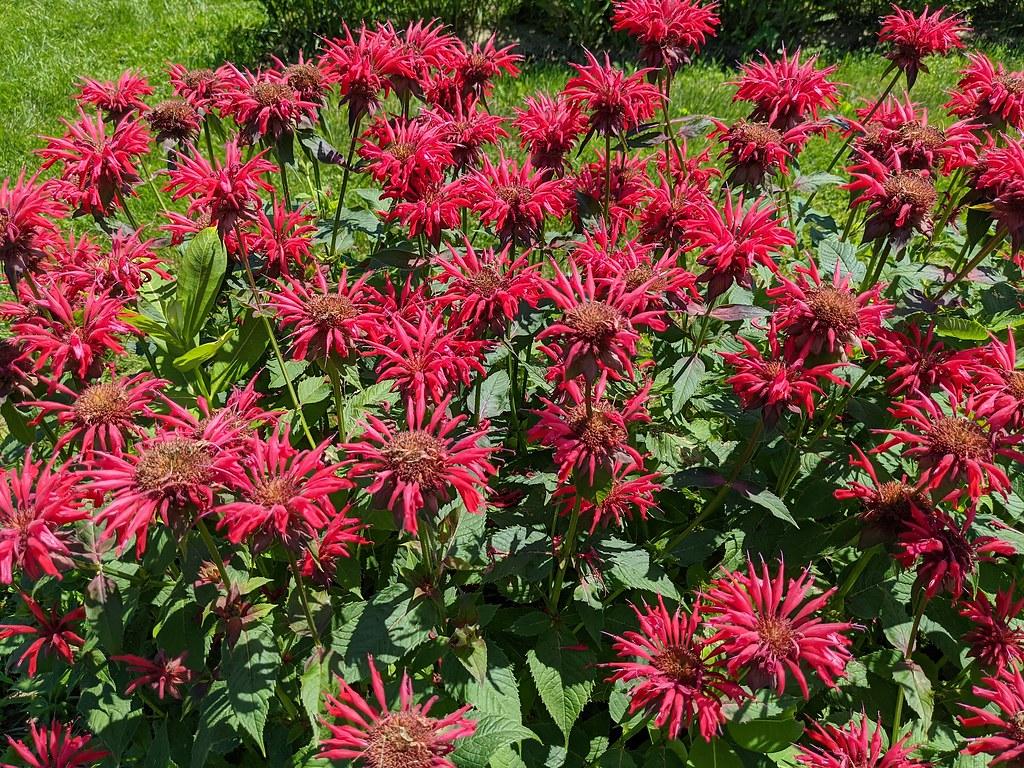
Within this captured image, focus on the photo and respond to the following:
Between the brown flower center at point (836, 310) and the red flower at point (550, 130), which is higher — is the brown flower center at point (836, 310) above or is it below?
below

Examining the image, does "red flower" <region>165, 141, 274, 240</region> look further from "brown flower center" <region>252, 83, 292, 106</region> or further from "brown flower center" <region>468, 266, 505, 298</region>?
"brown flower center" <region>468, 266, 505, 298</region>

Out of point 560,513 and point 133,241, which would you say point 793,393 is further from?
point 133,241

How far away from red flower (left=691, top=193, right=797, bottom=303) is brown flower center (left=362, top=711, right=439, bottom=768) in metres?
1.10

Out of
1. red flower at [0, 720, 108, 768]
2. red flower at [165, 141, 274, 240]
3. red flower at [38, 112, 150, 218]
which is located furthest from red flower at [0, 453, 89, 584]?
red flower at [38, 112, 150, 218]

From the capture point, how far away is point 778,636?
1.36 m

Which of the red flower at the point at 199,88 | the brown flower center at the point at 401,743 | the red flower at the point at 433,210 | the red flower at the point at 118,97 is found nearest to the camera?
the brown flower center at the point at 401,743

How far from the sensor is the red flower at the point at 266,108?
2037 millimetres

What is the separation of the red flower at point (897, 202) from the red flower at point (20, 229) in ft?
5.93

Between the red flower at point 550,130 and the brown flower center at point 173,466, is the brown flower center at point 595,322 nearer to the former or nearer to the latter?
the brown flower center at point 173,466

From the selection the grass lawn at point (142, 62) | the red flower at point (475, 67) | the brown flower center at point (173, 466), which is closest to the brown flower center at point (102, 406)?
the brown flower center at point (173, 466)

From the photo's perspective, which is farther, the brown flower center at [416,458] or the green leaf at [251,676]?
the green leaf at [251,676]

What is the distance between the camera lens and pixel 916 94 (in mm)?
5402

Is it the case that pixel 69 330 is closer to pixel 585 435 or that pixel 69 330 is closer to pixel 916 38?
pixel 585 435

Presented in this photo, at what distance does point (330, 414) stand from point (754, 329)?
1.20 m
